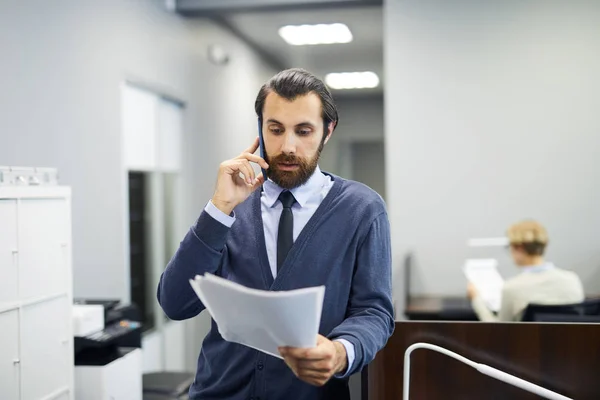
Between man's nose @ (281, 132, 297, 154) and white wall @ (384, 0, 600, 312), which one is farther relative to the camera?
white wall @ (384, 0, 600, 312)

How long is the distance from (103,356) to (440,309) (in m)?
2.30

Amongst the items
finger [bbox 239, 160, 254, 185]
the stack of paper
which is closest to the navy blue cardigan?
finger [bbox 239, 160, 254, 185]

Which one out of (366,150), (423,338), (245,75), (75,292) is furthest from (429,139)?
(423,338)

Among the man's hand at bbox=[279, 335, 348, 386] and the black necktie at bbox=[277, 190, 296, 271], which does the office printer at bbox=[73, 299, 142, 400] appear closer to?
the black necktie at bbox=[277, 190, 296, 271]

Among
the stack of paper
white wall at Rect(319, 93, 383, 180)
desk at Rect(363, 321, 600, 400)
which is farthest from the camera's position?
white wall at Rect(319, 93, 383, 180)

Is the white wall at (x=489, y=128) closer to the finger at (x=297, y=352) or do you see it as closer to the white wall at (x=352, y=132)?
the white wall at (x=352, y=132)

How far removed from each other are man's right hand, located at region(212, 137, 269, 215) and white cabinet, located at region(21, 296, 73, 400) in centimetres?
118

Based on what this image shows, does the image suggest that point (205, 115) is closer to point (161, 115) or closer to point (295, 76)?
point (161, 115)

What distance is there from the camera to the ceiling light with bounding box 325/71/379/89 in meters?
7.20

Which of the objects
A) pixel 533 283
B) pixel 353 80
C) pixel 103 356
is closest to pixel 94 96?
pixel 103 356

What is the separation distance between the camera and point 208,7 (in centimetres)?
515

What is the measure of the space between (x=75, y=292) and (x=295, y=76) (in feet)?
8.15

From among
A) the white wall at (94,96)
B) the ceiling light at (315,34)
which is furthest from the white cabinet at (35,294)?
the ceiling light at (315,34)

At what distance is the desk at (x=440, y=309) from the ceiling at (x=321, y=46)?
226 centimetres
